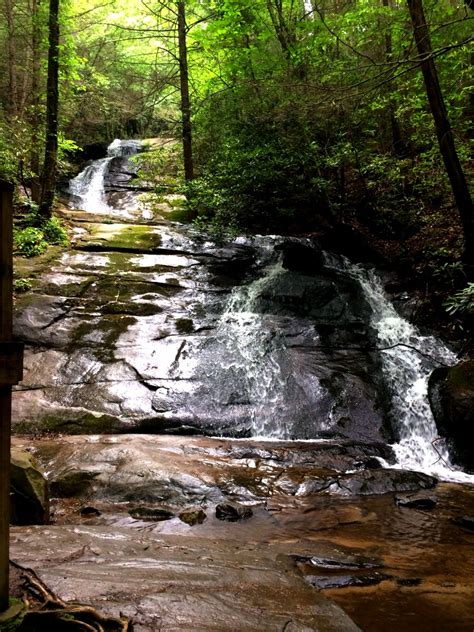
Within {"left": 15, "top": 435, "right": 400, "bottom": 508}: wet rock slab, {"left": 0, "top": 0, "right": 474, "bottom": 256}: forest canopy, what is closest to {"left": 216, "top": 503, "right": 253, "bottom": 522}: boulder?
{"left": 15, "top": 435, "right": 400, "bottom": 508}: wet rock slab

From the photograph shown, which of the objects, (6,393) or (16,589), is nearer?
(6,393)

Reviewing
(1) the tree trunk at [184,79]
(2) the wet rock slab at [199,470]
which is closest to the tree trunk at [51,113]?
(1) the tree trunk at [184,79]

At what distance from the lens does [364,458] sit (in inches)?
267

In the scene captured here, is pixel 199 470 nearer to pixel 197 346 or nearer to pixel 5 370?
pixel 197 346

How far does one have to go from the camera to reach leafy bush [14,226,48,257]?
11484 millimetres

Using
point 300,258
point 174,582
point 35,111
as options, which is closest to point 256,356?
point 300,258

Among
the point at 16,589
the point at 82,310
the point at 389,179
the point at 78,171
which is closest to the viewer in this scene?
the point at 16,589

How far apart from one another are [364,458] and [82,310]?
6804 mm

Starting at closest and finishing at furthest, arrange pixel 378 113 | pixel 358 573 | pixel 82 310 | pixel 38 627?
pixel 38 627, pixel 358 573, pixel 82 310, pixel 378 113

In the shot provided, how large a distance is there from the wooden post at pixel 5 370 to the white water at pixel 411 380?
6.29 m

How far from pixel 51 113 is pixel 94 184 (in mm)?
9265

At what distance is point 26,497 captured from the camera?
433 cm

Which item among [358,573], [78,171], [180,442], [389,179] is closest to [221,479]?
[180,442]

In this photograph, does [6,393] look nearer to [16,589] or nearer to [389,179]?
[16,589]
